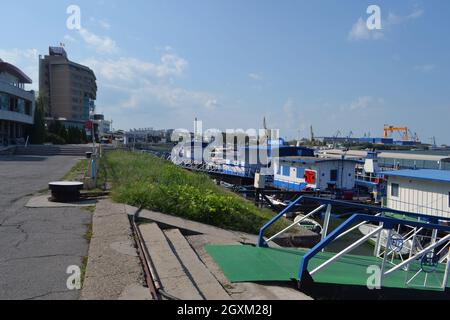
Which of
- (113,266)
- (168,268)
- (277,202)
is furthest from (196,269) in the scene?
(277,202)

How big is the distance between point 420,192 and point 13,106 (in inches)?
1750

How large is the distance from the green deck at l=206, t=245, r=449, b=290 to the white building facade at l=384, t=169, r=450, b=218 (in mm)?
12610

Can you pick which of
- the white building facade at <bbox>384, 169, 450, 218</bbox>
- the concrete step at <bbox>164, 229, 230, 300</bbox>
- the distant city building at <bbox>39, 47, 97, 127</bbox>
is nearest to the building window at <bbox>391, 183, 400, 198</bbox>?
the white building facade at <bbox>384, 169, 450, 218</bbox>

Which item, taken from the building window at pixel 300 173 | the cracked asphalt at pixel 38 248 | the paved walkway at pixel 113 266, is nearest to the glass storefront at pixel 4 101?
the building window at pixel 300 173

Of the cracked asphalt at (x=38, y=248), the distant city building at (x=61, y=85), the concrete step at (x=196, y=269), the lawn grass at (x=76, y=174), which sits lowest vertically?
the concrete step at (x=196, y=269)

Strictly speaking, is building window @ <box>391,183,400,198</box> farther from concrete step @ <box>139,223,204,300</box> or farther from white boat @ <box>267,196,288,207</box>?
concrete step @ <box>139,223,204,300</box>

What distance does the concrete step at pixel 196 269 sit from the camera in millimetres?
5103

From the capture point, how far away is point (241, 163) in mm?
41906

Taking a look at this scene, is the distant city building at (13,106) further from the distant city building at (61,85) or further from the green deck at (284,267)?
the distant city building at (61,85)

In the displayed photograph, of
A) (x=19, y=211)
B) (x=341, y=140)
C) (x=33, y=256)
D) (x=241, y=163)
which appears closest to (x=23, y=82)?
(x=241, y=163)

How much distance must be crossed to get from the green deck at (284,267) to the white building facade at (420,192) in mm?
12610

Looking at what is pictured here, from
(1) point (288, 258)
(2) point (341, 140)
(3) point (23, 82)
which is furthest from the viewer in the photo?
(2) point (341, 140)
